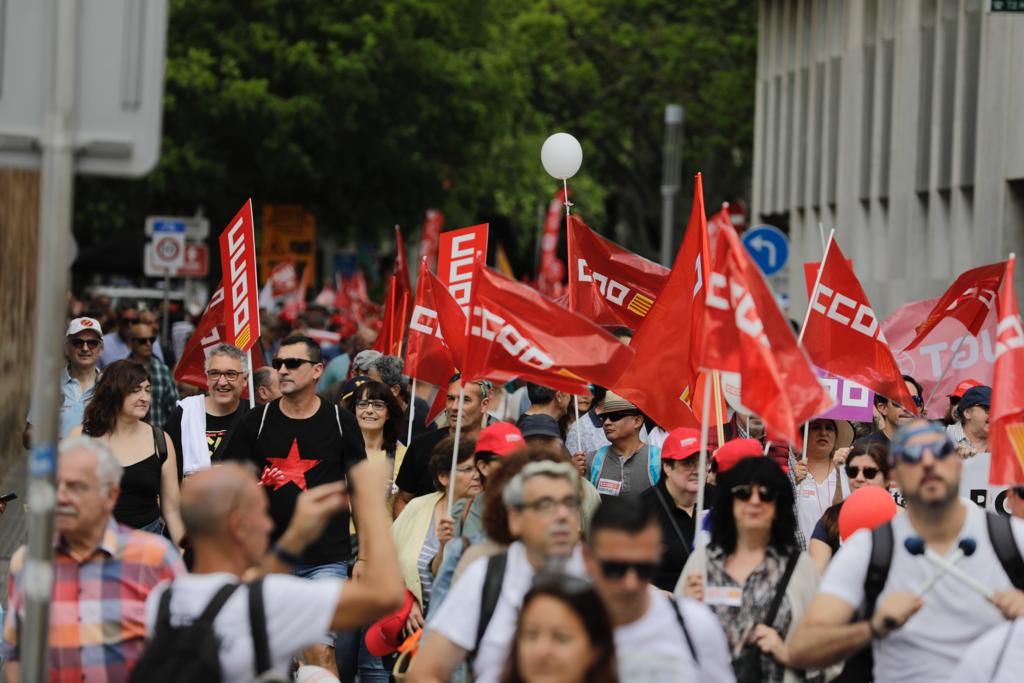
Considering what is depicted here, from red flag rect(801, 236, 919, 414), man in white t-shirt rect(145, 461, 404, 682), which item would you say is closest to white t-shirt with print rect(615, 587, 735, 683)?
man in white t-shirt rect(145, 461, 404, 682)

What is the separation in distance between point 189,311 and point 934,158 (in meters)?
11.1

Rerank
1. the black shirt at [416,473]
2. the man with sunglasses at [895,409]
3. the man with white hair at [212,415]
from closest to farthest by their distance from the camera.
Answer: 1. the man with white hair at [212,415]
2. the black shirt at [416,473]
3. the man with sunglasses at [895,409]

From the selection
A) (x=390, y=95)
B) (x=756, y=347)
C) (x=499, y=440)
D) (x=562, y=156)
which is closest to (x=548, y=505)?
(x=756, y=347)

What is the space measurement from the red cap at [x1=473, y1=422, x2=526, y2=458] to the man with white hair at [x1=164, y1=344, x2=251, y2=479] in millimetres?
1798

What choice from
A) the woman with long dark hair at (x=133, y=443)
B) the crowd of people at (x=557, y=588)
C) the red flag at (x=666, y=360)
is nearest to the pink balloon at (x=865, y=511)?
the crowd of people at (x=557, y=588)

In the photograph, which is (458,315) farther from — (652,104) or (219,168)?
(652,104)

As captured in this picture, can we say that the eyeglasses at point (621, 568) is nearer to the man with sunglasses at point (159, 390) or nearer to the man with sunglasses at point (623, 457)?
the man with sunglasses at point (623, 457)

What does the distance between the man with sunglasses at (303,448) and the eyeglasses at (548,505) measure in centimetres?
371

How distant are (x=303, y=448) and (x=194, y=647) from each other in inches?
181

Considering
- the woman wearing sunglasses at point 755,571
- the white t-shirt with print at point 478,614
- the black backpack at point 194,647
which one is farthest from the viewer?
the woman wearing sunglasses at point 755,571

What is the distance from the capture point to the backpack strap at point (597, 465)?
420 inches

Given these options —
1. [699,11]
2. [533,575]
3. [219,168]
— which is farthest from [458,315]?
[699,11]

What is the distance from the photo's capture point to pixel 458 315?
10.9m

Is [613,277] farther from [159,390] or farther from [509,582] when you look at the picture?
[509,582]
